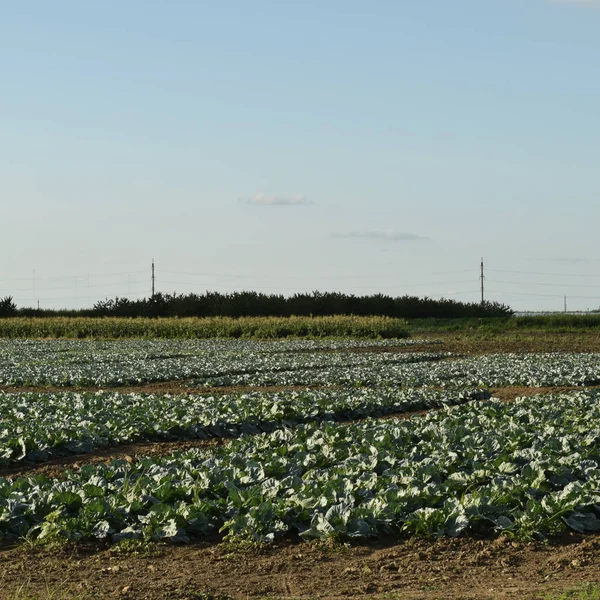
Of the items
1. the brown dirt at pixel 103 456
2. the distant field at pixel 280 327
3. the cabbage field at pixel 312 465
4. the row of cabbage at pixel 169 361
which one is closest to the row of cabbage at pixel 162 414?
the cabbage field at pixel 312 465

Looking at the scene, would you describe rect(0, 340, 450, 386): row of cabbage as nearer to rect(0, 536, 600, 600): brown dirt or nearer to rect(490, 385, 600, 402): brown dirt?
rect(490, 385, 600, 402): brown dirt

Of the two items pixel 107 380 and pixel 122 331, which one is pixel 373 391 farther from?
pixel 122 331

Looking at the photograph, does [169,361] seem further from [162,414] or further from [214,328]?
[214,328]

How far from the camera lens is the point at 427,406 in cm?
1916

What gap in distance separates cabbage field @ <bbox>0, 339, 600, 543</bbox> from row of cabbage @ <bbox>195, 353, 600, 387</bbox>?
0.15 m

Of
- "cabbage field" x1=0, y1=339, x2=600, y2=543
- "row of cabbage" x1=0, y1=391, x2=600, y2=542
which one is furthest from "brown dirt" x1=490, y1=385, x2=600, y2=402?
"row of cabbage" x1=0, y1=391, x2=600, y2=542

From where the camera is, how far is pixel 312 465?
11.0 m

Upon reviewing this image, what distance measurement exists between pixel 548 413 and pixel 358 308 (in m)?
52.3

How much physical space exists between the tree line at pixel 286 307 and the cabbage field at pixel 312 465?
42096 millimetres

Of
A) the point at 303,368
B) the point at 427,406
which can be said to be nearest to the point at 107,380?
the point at 303,368

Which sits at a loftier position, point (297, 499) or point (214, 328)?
point (214, 328)

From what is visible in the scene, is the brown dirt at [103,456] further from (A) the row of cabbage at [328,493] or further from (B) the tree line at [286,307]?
(B) the tree line at [286,307]

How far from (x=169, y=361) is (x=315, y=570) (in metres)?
24.6

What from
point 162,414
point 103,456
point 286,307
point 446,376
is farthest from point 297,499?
point 286,307
